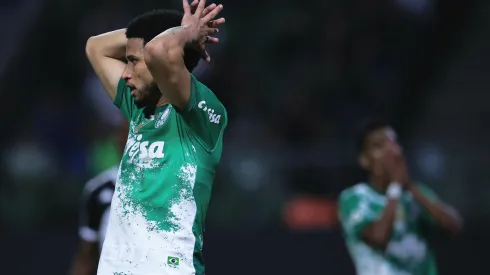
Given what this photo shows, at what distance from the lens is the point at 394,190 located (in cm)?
633

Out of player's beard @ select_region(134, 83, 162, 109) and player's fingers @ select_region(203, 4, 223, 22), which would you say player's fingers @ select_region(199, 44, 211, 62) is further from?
player's beard @ select_region(134, 83, 162, 109)

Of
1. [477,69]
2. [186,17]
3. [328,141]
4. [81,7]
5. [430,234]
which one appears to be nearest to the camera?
[186,17]

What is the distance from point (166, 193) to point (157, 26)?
0.70 meters

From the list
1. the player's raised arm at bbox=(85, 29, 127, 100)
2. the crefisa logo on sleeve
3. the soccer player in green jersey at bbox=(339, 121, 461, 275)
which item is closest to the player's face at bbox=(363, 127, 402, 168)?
the soccer player in green jersey at bbox=(339, 121, 461, 275)

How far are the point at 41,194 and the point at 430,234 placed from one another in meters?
3.82

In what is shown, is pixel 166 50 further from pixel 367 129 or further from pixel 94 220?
pixel 367 129

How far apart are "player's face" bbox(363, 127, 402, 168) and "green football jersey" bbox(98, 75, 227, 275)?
2436mm

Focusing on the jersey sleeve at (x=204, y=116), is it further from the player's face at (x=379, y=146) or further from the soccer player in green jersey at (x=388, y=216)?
the player's face at (x=379, y=146)

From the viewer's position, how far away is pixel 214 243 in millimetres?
8875

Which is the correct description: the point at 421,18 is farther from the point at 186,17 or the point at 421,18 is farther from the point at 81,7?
the point at 186,17

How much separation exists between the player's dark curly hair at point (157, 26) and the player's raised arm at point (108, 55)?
38 centimetres

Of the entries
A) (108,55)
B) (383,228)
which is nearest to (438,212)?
(383,228)

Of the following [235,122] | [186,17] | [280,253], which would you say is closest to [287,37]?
[235,122]

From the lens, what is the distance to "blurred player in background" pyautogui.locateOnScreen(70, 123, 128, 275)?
625 cm
